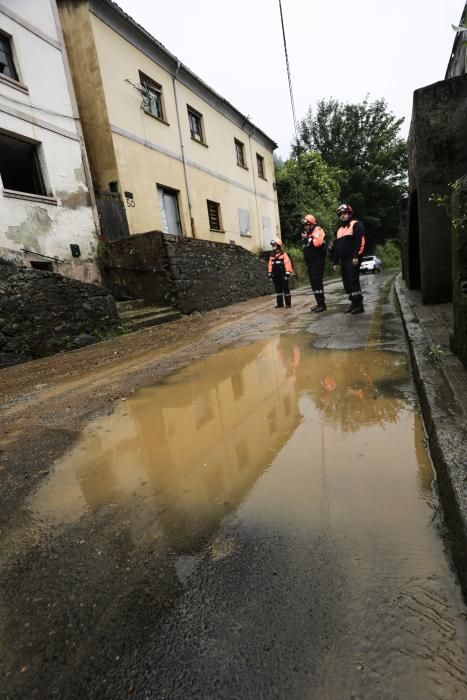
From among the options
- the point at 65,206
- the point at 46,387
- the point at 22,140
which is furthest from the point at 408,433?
the point at 22,140

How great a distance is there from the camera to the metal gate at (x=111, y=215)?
34.2 feet

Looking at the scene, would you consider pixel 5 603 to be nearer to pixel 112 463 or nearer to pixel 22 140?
pixel 112 463

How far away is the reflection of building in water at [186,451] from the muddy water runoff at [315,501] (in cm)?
1

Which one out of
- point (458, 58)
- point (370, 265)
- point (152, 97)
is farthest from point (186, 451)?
point (370, 265)

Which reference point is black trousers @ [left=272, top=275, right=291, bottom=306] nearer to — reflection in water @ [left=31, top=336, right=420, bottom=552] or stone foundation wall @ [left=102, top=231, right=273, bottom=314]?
stone foundation wall @ [left=102, top=231, right=273, bottom=314]

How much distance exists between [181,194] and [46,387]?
434 inches

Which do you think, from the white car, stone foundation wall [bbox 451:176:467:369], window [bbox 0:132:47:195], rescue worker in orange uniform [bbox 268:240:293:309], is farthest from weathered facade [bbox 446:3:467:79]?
the white car

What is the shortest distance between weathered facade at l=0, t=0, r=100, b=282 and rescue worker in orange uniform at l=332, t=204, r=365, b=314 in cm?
675

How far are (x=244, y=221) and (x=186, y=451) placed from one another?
55.3 feet

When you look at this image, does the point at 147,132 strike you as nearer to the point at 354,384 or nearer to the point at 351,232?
the point at 351,232

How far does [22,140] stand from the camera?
8.80 meters

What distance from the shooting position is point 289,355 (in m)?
4.50

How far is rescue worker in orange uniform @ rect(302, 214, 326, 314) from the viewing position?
738 centimetres

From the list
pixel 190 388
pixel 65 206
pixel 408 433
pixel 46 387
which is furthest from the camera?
pixel 65 206
